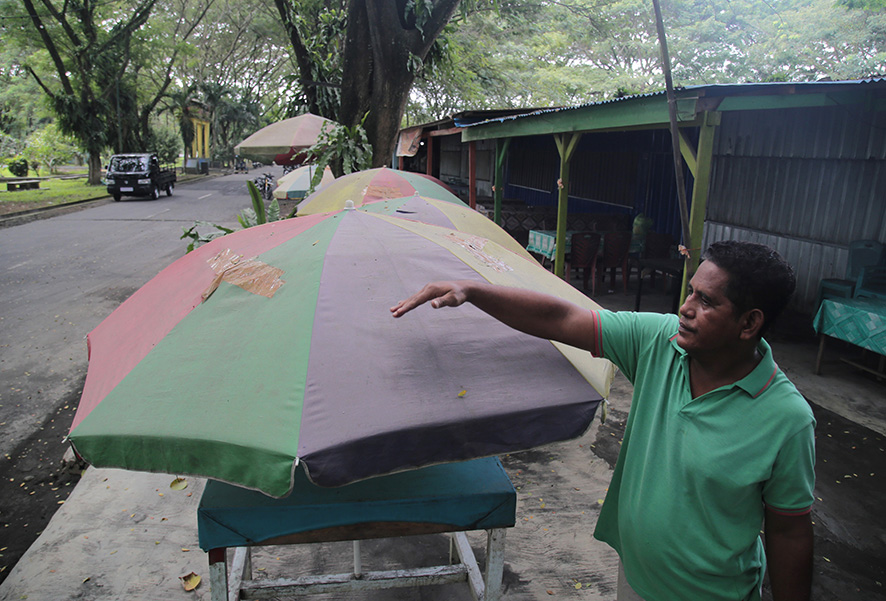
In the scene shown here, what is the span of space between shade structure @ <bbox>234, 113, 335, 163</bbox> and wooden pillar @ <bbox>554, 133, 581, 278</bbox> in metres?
4.75

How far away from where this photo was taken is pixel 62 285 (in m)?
9.75

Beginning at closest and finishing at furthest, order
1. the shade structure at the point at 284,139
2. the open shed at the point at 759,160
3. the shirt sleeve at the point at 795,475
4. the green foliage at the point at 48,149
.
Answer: the shirt sleeve at the point at 795,475, the open shed at the point at 759,160, the shade structure at the point at 284,139, the green foliage at the point at 48,149

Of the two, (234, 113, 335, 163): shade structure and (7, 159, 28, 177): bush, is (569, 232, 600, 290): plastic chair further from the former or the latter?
(7, 159, 28, 177): bush

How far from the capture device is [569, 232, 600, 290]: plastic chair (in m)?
9.07

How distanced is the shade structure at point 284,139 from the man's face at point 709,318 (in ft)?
33.2

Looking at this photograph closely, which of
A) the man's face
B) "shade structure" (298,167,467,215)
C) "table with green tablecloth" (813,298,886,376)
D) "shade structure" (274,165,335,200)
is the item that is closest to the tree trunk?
"shade structure" (298,167,467,215)

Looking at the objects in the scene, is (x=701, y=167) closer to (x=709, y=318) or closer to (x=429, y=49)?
(x=709, y=318)

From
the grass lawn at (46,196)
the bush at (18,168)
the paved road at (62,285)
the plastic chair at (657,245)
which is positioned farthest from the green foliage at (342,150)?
the bush at (18,168)

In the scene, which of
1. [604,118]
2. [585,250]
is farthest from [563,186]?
[604,118]

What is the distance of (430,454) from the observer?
5.52 feet

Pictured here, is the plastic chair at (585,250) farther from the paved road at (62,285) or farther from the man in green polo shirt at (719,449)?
the man in green polo shirt at (719,449)

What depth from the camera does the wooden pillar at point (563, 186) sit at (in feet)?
26.1

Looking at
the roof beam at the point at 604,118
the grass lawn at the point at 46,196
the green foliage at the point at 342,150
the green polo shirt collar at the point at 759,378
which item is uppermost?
the roof beam at the point at 604,118

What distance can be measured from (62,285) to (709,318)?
1074 cm
